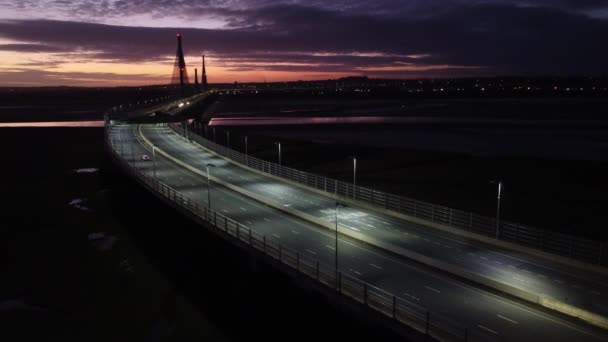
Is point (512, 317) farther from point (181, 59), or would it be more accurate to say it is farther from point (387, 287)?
point (181, 59)

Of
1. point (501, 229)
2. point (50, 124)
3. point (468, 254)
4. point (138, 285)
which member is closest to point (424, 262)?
point (468, 254)

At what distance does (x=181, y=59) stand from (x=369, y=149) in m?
115

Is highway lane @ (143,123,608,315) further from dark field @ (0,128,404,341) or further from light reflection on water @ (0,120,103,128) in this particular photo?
light reflection on water @ (0,120,103,128)

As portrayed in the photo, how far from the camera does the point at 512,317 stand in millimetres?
21391

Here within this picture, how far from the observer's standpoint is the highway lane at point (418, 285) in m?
20.3

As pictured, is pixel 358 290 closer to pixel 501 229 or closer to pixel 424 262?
pixel 424 262

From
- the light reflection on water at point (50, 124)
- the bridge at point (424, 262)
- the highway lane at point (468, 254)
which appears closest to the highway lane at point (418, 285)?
the bridge at point (424, 262)

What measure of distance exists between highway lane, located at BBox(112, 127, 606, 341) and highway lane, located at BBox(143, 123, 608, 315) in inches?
88.0

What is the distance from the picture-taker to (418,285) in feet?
82.0

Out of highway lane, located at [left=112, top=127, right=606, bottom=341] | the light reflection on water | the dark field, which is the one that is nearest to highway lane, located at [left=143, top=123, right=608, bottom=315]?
highway lane, located at [left=112, top=127, right=606, bottom=341]

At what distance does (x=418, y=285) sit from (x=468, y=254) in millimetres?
6105

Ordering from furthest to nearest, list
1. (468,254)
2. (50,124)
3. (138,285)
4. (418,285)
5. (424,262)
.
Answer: (50,124), (138,285), (468,254), (424,262), (418,285)

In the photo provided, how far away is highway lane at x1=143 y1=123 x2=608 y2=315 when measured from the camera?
24088 mm

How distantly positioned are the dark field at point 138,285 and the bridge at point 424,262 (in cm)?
170
